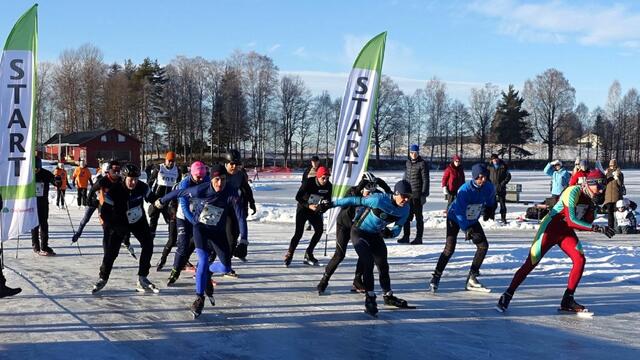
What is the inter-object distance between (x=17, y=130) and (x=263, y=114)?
62740 millimetres

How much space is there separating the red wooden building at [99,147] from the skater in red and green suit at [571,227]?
54.6 meters

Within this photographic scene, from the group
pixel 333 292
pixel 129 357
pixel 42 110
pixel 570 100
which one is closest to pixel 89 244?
pixel 333 292

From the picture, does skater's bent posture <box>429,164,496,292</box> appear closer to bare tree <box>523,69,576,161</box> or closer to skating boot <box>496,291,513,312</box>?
skating boot <box>496,291,513,312</box>

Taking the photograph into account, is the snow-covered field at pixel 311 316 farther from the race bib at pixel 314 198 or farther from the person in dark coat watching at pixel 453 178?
the person in dark coat watching at pixel 453 178

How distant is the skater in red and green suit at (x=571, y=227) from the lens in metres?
6.76

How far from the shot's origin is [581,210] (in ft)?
22.4

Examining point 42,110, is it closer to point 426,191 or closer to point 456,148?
point 456,148

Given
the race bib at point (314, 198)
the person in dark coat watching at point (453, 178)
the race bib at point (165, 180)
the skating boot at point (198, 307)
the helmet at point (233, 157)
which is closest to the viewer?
the skating boot at point (198, 307)

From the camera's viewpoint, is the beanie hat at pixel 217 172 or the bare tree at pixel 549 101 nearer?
the beanie hat at pixel 217 172

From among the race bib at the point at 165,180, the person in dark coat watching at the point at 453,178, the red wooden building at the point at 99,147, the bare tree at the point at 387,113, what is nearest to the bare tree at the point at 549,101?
the bare tree at the point at 387,113

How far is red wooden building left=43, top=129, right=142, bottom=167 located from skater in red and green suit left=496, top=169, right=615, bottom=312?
54.6 m

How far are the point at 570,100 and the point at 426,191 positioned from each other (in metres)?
77.0

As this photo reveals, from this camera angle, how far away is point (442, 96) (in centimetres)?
8462

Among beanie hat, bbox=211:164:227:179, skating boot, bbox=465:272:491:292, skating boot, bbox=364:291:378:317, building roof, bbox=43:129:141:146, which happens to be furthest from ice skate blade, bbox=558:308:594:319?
building roof, bbox=43:129:141:146
